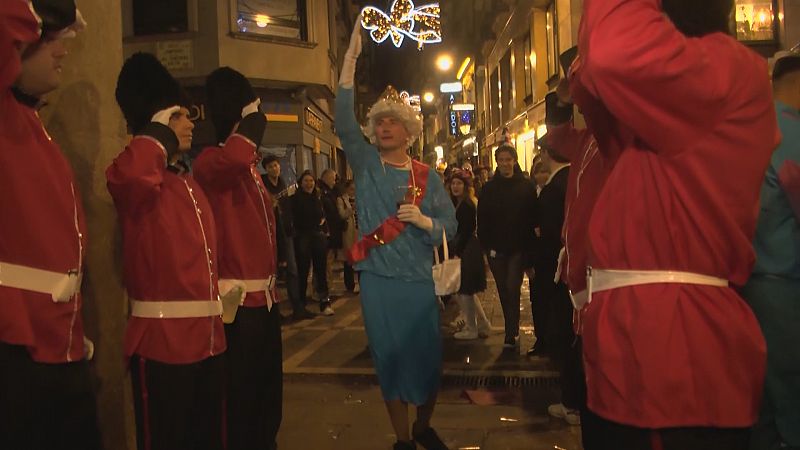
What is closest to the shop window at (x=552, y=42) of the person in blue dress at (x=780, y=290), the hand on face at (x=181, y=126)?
the person in blue dress at (x=780, y=290)

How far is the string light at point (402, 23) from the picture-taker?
226 inches

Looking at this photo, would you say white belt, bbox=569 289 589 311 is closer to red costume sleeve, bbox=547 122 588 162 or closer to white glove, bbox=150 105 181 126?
red costume sleeve, bbox=547 122 588 162

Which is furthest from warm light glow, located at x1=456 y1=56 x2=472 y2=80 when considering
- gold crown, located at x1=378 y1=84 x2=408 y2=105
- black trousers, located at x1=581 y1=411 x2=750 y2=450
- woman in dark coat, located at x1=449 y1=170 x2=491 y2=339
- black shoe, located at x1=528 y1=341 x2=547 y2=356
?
black trousers, located at x1=581 y1=411 x2=750 y2=450

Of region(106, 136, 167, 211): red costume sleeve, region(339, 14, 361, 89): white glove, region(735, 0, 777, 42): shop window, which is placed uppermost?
region(735, 0, 777, 42): shop window

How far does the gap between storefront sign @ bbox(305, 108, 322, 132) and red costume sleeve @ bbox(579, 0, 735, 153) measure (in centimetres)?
1663

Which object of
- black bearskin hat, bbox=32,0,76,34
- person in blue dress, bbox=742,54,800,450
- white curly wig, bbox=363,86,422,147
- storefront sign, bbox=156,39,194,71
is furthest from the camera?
storefront sign, bbox=156,39,194,71

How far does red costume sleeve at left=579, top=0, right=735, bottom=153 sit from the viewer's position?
1515mm

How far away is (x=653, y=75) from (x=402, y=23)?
15.9 ft

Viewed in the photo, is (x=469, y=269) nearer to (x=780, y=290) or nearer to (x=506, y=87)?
(x=780, y=290)

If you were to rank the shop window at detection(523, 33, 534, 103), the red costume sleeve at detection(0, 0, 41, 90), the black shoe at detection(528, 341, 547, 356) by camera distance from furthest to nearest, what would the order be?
the shop window at detection(523, 33, 534, 103)
the black shoe at detection(528, 341, 547, 356)
the red costume sleeve at detection(0, 0, 41, 90)

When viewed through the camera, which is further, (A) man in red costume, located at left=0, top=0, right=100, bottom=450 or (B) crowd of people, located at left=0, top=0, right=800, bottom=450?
(A) man in red costume, located at left=0, top=0, right=100, bottom=450

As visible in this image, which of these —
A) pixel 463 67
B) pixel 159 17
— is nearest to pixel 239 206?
pixel 159 17

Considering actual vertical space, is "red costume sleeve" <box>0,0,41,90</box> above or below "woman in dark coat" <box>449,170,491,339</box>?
above

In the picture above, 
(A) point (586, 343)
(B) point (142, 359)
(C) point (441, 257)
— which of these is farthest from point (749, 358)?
(C) point (441, 257)
